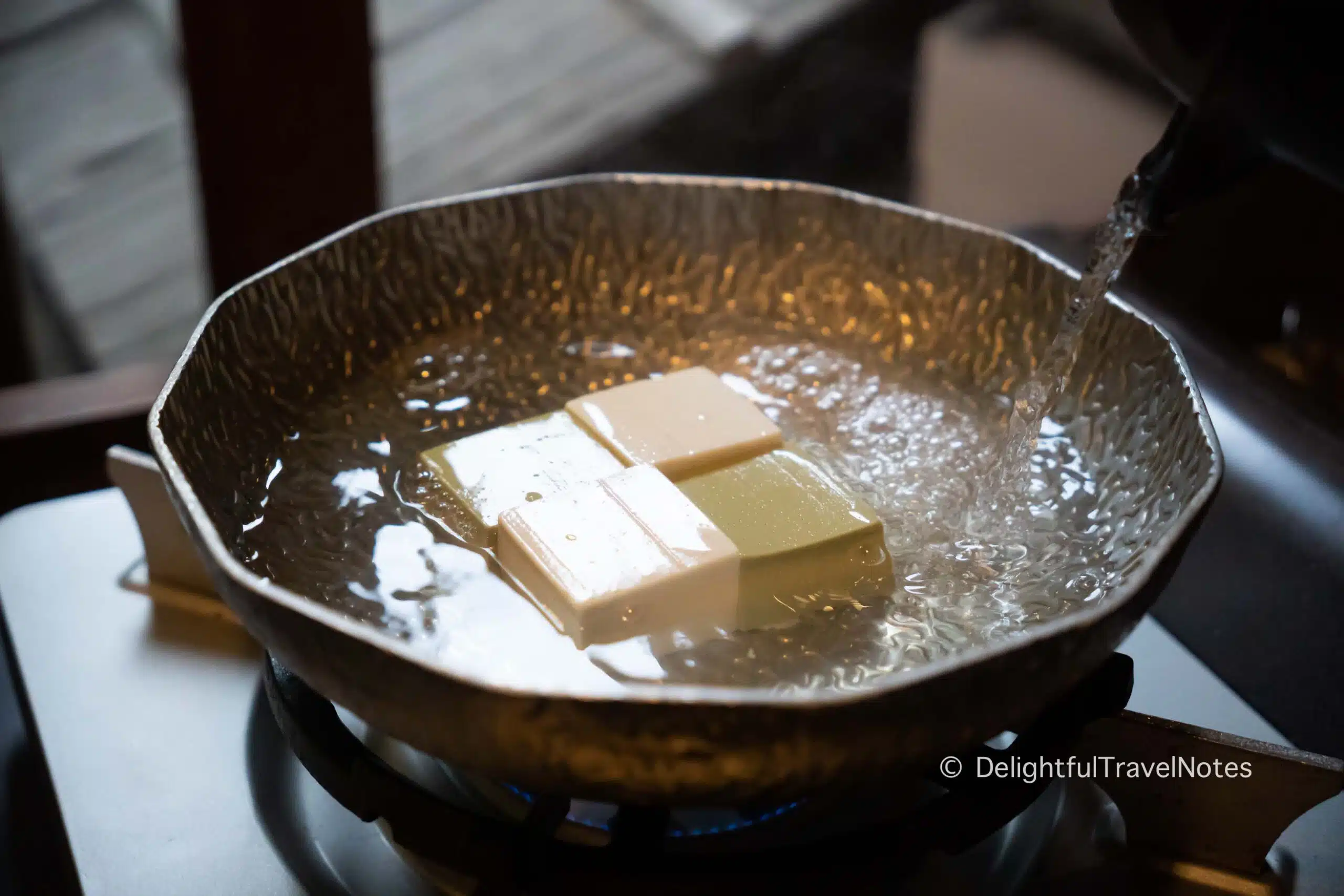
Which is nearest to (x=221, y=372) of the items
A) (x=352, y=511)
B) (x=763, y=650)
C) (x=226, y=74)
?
(x=352, y=511)

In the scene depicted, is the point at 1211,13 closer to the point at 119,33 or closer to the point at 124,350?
the point at 124,350

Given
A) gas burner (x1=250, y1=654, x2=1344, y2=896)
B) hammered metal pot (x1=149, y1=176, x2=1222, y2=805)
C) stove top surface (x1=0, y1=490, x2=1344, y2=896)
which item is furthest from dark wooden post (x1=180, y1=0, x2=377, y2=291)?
gas burner (x1=250, y1=654, x2=1344, y2=896)

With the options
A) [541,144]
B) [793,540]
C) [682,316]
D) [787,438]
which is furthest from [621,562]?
[541,144]

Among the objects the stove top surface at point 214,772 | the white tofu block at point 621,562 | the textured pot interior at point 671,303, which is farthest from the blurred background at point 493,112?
the white tofu block at point 621,562

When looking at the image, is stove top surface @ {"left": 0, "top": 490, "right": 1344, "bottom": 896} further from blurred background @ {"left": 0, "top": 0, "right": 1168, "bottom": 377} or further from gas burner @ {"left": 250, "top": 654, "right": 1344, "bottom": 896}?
blurred background @ {"left": 0, "top": 0, "right": 1168, "bottom": 377}

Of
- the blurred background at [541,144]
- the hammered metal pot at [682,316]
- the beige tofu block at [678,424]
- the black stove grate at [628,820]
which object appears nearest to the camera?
the hammered metal pot at [682,316]

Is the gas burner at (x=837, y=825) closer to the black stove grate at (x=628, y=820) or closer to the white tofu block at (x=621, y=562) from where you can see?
the black stove grate at (x=628, y=820)

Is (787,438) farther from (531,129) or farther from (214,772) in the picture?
(531,129)
